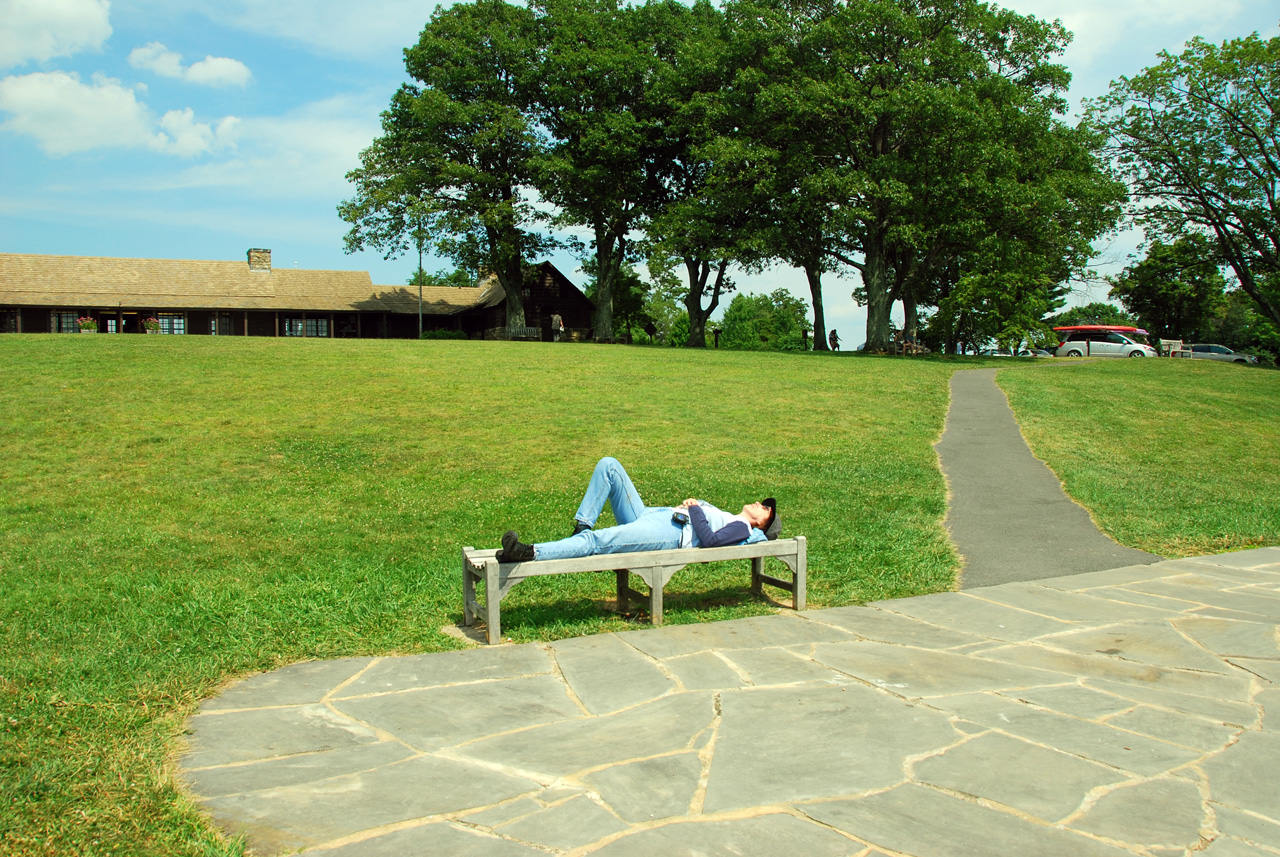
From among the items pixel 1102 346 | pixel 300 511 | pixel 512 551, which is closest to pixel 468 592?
pixel 512 551

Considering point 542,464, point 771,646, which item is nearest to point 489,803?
point 771,646

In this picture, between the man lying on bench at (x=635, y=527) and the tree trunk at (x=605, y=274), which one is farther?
the tree trunk at (x=605, y=274)

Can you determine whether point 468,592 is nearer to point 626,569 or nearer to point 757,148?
point 626,569

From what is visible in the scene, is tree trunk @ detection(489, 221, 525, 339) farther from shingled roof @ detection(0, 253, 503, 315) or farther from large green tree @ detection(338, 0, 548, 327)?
shingled roof @ detection(0, 253, 503, 315)

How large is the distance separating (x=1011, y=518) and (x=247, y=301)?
163 feet

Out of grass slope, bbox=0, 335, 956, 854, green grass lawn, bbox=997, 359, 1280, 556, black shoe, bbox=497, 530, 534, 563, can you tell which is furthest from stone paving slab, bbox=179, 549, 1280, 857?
green grass lawn, bbox=997, 359, 1280, 556

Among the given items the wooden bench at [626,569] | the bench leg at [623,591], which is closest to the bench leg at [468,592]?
the wooden bench at [626,569]

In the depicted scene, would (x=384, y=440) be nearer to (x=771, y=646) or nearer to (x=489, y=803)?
(x=771, y=646)

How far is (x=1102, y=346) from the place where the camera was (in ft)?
159

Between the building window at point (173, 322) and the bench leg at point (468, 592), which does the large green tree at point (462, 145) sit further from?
the bench leg at point (468, 592)

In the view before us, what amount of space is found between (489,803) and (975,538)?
709cm

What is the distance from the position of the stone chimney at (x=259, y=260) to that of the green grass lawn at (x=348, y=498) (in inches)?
1257

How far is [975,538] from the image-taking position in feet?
30.0

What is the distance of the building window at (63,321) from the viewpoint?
47.5 meters
